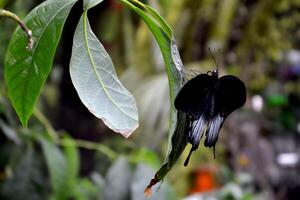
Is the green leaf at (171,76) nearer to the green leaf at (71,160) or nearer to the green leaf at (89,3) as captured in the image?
the green leaf at (89,3)

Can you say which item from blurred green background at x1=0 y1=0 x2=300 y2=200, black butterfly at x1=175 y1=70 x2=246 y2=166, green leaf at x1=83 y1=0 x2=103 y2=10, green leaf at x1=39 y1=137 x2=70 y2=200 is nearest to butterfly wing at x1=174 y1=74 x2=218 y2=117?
black butterfly at x1=175 y1=70 x2=246 y2=166

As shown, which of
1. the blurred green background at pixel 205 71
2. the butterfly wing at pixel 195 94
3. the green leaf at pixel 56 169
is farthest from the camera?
the blurred green background at pixel 205 71

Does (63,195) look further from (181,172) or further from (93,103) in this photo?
(181,172)

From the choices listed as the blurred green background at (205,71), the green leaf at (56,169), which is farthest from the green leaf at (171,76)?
the blurred green background at (205,71)

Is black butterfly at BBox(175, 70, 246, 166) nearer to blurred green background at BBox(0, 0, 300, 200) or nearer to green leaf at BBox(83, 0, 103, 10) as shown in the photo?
green leaf at BBox(83, 0, 103, 10)

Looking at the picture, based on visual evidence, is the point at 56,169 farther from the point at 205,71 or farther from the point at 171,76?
the point at 205,71

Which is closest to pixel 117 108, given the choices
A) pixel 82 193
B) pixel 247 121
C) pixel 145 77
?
pixel 82 193
